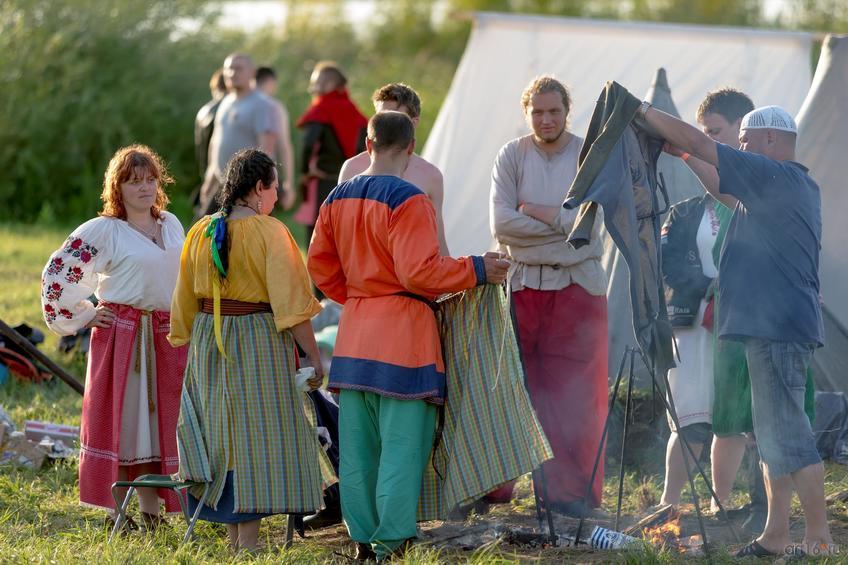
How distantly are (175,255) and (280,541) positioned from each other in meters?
1.29

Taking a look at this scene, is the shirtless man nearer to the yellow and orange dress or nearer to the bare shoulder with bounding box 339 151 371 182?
the bare shoulder with bounding box 339 151 371 182

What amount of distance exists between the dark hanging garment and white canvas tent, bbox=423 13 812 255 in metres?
4.73

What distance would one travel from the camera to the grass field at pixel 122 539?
191 inches

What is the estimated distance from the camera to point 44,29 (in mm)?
16750

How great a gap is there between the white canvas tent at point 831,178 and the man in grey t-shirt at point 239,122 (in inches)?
174

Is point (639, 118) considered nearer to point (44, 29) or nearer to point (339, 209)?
point (339, 209)

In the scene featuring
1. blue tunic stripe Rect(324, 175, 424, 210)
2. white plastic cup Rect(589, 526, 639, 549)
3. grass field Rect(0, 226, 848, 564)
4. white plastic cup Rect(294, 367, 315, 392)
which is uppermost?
blue tunic stripe Rect(324, 175, 424, 210)

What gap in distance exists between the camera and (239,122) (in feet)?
34.0

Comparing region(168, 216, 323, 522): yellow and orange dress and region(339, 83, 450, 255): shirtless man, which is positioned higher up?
region(339, 83, 450, 255): shirtless man

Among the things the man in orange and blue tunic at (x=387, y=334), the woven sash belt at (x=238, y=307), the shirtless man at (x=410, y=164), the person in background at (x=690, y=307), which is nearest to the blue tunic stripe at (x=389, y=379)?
the man in orange and blue tunic at (x=387, y=334)

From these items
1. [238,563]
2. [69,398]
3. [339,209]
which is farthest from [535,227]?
[69,398]

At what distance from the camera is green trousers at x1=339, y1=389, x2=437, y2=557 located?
496 cm

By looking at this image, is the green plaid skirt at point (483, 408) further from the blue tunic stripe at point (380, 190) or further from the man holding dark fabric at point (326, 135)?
the man holding dark fabric at point (326, 135)

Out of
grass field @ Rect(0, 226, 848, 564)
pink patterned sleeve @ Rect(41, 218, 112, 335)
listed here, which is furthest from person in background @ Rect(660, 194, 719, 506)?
pink patterned sleeve @ Rect(41, 218, 112, 335)
